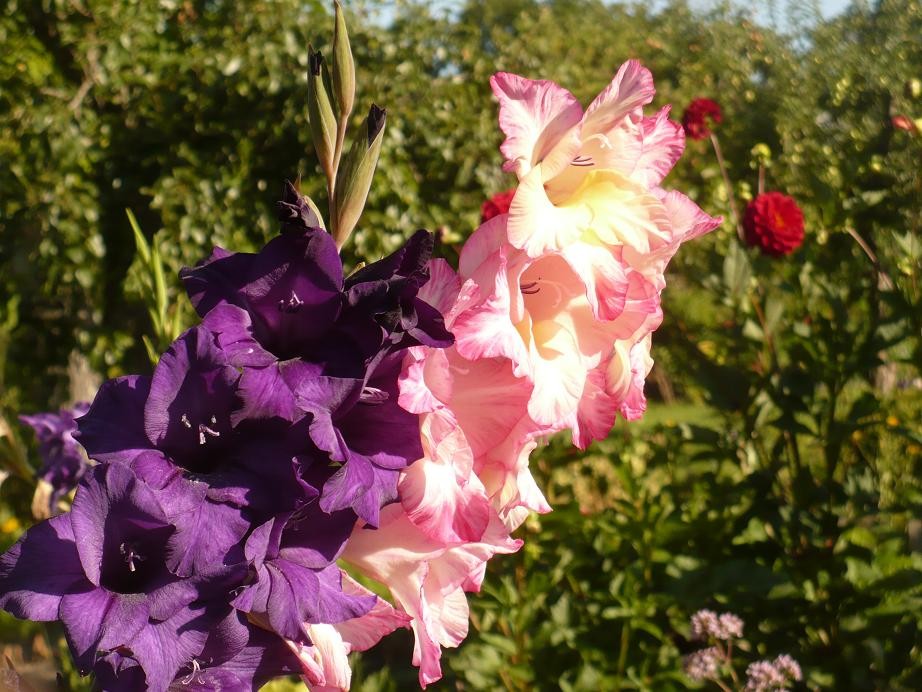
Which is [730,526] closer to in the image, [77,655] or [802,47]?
[77,655]

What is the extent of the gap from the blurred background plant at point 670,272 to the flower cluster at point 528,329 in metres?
0.30

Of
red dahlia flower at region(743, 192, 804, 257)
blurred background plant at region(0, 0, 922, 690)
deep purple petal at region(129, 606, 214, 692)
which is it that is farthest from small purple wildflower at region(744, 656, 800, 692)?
deep purple petal at region(129, 606, 214, 692)

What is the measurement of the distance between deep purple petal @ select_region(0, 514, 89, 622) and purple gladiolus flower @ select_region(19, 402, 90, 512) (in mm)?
838

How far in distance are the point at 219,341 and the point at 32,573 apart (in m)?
0.19

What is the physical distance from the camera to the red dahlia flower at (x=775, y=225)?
1.78 m

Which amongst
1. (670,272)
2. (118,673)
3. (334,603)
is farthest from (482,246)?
(670,272)

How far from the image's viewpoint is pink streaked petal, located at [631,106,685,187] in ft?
2.16

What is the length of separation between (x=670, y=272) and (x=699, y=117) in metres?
4.69

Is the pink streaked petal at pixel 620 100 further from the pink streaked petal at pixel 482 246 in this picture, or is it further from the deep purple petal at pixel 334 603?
the deep purple petal at pixel 334 603

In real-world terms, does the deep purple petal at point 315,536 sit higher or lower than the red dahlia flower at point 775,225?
higher

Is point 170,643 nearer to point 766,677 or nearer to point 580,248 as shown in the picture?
point 580,248

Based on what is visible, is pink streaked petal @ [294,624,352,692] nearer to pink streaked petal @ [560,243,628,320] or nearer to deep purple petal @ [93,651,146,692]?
deep purple petal @ [93,651,146,692]

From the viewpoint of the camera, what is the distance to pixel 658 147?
0.67 meters

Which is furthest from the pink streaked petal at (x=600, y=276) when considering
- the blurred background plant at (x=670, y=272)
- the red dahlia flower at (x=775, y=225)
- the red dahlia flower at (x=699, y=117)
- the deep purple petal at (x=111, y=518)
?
the red dahlia flower at (x=699, y=117)
